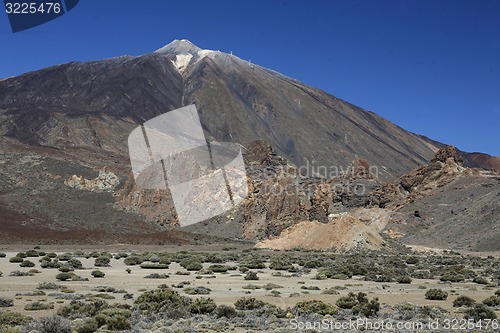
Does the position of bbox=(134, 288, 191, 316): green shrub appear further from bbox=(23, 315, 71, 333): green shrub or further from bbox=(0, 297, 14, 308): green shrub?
bbox=(0, 297, 14, 308): green shrub

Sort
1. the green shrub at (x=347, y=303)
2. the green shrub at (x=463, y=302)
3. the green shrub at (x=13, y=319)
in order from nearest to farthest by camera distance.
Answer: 1. the green shrub at (x=13, y=319)
2. the green shrub at (x=347, y=303)
3. the green shrub at (x=463, y=302)

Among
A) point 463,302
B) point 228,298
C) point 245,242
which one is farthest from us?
point 245,242

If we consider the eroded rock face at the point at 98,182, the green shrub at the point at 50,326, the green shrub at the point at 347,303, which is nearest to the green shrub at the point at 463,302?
the green shrub at the point at 347,303

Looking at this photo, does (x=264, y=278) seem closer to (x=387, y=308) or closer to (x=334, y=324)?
(x=387, y=308)

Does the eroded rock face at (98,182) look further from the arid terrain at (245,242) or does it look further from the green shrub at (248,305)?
the green shrub at (248,305)

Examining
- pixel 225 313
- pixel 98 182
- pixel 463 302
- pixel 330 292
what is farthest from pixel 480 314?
pixel 98 182

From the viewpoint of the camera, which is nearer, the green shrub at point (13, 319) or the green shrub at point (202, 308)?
the green shrub at point (13, 319)

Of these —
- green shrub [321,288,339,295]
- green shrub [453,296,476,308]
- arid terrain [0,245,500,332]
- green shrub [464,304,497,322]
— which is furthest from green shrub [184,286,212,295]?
green shrub [464,304,497,322]

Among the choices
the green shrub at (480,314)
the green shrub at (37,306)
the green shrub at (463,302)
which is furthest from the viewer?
the green shrub at (463,302)

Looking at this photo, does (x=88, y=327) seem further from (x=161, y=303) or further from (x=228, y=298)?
(x=228, y=298)
